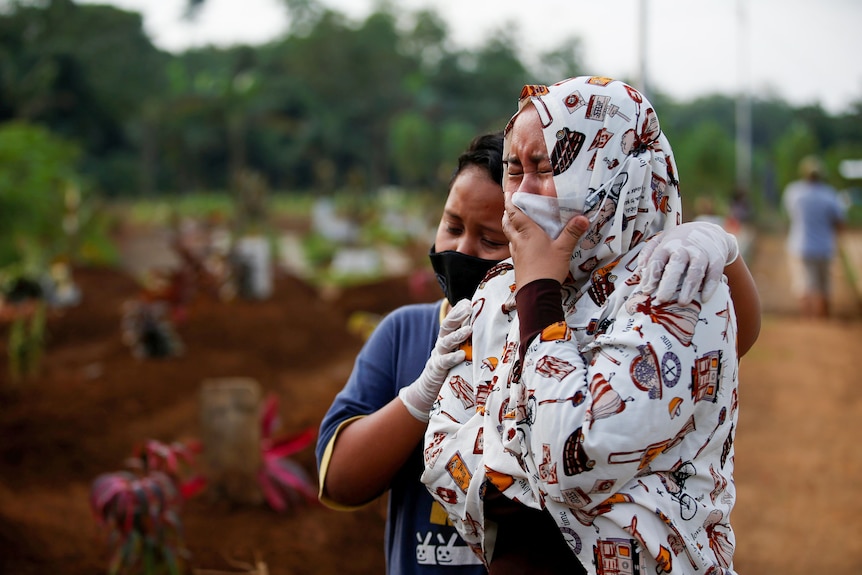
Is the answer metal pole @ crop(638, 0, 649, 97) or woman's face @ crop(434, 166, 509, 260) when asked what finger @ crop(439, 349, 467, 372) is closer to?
woman's face @ crop(434, 166, 509, 260)

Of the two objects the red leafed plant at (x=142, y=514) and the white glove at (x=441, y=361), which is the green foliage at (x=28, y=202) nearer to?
the red leafed plant at (x=142, y=514)

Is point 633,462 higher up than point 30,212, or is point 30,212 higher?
point 633,462

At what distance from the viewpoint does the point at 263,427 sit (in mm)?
4570

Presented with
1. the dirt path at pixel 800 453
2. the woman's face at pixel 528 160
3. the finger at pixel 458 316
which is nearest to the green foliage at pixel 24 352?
the dirt path at pixel 800 453

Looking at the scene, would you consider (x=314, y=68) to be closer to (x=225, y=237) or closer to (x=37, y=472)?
(x=225, y=237)

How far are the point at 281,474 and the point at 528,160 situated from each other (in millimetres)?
3215

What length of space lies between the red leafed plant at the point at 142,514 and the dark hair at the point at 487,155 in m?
2.03

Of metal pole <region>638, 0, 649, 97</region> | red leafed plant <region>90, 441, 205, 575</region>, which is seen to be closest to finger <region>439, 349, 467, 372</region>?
red leafed plant <region>90, 441, 205, 575</region>

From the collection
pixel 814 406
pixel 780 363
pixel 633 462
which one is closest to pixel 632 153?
pixel 633 462

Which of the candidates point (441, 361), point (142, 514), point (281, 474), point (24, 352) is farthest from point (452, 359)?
point (24, 352)

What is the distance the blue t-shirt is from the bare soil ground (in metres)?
2.13

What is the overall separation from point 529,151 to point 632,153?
6.7 inches

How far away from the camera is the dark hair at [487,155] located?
1798 millimetres

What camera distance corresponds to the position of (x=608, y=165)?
1.48 m
